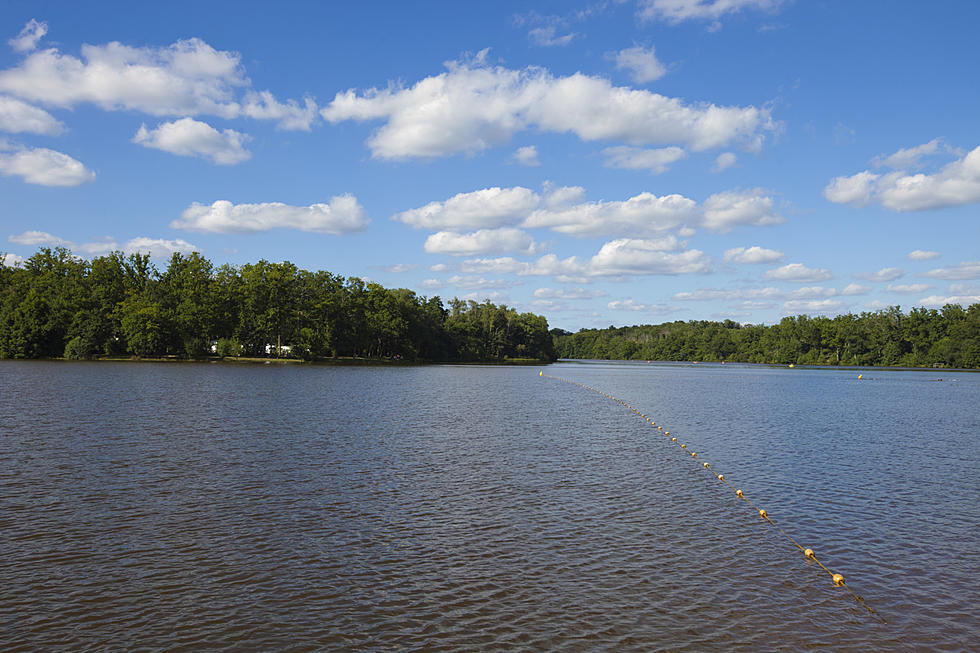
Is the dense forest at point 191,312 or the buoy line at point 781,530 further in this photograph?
the dense forest at point 191,312

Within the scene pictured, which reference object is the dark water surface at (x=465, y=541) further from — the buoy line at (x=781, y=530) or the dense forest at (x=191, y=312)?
the dense forest at (x=191, y=312)

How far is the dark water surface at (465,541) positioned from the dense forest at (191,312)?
8337 cm

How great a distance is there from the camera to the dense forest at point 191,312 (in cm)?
10075

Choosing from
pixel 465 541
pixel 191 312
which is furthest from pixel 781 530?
pixel 191 312

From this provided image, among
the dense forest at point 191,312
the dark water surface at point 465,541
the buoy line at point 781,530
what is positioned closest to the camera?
the dark water surface at point 465,541

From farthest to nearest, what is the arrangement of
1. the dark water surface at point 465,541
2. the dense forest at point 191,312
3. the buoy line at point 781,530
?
the dense forest at point 191,312, the buoy line at point 781,530, the dark water surface at point 465,541

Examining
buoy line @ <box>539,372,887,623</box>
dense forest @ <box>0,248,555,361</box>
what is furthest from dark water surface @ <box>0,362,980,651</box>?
dense forest @ <box>0,248,555,361</box>

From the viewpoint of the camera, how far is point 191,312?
345 ft

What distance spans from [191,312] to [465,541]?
341 ft

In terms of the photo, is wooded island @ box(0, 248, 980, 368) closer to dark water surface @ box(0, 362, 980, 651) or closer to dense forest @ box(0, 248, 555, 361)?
dense forest @ box(0, 248, 555, 361)

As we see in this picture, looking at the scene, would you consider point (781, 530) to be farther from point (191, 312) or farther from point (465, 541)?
point (191, 312)

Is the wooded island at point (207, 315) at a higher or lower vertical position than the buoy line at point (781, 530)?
higher

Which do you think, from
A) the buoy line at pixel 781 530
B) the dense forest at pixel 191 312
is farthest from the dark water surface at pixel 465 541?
the dense forest at pixel 191 312

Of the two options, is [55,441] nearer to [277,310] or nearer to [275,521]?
[275,521]
